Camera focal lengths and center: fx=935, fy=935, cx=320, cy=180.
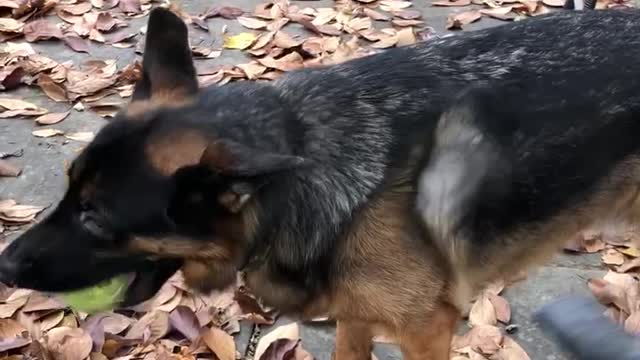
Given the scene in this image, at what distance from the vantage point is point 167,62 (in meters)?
3.04

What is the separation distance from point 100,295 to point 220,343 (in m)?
0.72

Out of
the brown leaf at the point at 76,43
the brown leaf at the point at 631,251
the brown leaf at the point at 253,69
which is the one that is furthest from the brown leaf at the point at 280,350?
the brown leaf at the point at 76,43

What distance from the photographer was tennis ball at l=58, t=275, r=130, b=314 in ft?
9.74

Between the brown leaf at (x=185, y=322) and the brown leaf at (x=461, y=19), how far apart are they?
2829 mm

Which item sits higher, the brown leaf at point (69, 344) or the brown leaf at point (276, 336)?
the brown leaf at point (69, 344)

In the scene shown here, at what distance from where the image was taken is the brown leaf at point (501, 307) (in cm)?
385

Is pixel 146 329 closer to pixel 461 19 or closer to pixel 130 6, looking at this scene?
pixel 130 6

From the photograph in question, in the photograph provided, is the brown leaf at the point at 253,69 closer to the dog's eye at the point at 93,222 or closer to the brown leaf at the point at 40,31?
the brown leaf at the point at 40,31

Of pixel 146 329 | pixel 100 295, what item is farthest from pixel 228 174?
pixel 146 329

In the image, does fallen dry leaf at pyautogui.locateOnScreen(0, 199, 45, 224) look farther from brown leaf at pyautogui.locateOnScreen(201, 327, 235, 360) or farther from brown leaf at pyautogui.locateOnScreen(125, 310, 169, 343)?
brown leaf at pyautogui.locateOnScreen(201, 327, 235, 360)

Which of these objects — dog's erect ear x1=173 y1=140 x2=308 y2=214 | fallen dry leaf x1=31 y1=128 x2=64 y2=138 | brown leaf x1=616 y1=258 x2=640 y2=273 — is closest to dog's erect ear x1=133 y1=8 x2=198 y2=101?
dog's erect ear x1=173 y1=140 x2=308 y2=214

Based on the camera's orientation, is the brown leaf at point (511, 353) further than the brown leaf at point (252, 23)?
No

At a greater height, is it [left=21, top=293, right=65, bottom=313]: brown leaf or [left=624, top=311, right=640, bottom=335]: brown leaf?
[left=624, top=311, right=640, bottom=335]: brown leaf

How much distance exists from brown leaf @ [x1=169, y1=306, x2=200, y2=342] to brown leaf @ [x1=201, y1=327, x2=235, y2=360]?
5cm
